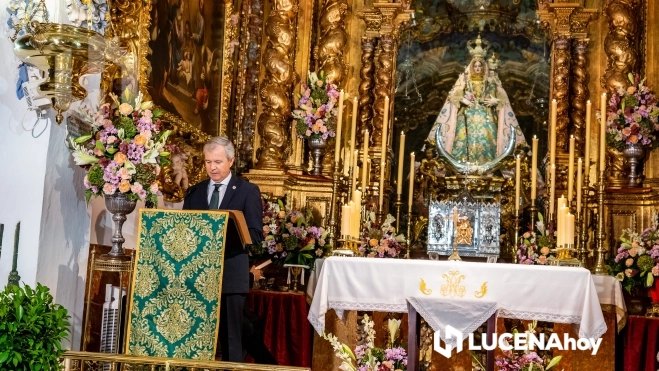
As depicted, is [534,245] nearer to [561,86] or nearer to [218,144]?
[561,86]

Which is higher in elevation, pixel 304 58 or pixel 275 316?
pixel 304 58

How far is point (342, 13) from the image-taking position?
10.1 meters

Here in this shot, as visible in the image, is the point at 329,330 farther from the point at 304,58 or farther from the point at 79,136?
the point at 304,58

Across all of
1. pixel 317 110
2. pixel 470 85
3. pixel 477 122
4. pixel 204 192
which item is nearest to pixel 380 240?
pixel 317 110

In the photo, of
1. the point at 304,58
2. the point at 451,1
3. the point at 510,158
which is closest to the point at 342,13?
the point at 304,58

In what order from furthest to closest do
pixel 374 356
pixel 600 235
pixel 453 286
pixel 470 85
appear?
1. pixel 470 85
2. pixel 600 235
3. pixel 453 286
4. pixel 374 356

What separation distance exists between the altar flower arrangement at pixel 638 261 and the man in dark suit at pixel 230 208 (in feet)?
11.9

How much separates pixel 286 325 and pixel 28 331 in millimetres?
3666

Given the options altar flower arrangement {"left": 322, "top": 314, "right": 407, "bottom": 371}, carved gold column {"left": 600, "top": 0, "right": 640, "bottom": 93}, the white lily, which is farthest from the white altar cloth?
carved gold column {"left": 600, "top": 0, "right": 640, "bottom": 93}

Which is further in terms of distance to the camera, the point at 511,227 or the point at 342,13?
the point at 342,13

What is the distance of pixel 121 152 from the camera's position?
230 inches

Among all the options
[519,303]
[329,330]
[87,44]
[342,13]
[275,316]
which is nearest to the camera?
[87,44]

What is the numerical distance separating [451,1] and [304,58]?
1867 mm

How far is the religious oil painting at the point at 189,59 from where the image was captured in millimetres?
7812
